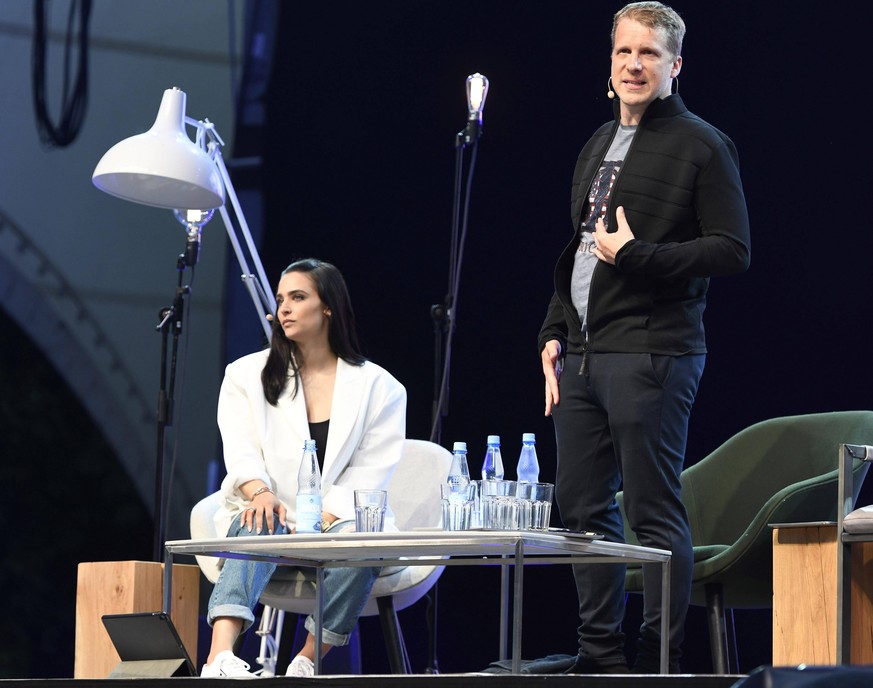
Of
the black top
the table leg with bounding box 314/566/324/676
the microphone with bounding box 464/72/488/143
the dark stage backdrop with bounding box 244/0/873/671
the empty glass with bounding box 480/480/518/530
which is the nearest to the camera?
the empty glass with bounding box 480/480/518/530

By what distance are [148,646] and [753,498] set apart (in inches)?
77.9

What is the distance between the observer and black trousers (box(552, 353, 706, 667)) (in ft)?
9.16

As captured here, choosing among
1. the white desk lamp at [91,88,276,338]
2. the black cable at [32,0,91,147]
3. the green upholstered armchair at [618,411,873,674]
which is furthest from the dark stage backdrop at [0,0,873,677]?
the white desk lamp at [91,88,276,338]

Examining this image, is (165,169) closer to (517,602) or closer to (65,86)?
(517,602)

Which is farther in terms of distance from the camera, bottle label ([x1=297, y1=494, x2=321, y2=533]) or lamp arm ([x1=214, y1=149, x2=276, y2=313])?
lamp arm ([x1=214, y1=149, x2=276, y2=313])

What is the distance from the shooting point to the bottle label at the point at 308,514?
2822 millimetres

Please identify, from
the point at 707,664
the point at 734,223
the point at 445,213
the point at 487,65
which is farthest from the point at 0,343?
the point at 734,223

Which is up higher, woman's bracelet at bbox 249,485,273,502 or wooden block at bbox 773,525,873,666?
woman's bracelet at bbox 249,485,273,502

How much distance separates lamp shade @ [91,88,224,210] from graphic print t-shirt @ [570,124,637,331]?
112cm

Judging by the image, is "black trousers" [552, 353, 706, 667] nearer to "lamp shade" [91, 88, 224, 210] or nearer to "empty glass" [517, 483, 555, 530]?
"empty glass" [517, 483, 555, 530]

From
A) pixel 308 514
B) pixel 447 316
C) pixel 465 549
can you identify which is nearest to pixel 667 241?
pixel 465 549

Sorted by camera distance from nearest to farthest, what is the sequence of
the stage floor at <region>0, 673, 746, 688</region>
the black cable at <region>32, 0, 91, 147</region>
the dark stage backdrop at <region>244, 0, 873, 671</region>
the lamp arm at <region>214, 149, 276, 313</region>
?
the stage floor at <region>0, 673, 746, 688</region> → the lamp arm at <region>214, 149, 276, 313</region> → the dark stage backdrop at <region>244, 0, 873, 671</region> → the black cable at <region>32, 0, 91, 147</region>

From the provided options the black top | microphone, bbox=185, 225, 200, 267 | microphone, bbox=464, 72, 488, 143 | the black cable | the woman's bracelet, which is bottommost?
the woman's bracelet

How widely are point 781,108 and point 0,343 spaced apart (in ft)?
9.93
